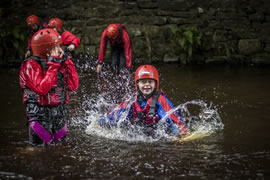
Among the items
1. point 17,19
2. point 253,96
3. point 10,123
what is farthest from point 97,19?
point 10,123

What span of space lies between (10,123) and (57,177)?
255 cm

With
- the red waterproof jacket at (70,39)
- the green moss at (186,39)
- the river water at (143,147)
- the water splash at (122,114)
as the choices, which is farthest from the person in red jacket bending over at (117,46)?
the green moss at (186,39)

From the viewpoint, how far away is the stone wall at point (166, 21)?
13336 millimetres

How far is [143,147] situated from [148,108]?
0.63m

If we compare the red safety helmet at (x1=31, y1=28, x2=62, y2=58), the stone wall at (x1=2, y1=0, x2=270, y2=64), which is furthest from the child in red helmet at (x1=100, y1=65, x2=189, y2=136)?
the stone wall at (x1=2, y1=0, x2=270, y2=64)

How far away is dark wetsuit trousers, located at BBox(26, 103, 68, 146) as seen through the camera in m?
4.84

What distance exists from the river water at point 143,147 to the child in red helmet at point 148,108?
195mm

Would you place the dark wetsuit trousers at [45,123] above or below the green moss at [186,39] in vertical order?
below

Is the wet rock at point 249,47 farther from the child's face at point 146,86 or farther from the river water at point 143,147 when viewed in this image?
the child's face at point 146,86

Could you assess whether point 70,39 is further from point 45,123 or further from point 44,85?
point 44,85

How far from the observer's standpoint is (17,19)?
44.0 ft

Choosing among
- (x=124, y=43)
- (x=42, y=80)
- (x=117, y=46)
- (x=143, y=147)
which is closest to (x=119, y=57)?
(x=117, y=46)

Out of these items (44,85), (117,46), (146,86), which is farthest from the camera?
(117,46)

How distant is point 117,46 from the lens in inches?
374
